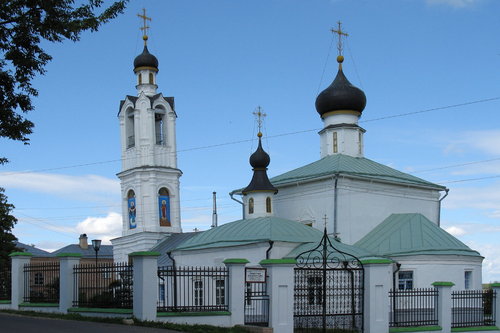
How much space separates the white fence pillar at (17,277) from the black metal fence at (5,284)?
61 centimetres

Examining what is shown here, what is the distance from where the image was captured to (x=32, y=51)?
12906mm

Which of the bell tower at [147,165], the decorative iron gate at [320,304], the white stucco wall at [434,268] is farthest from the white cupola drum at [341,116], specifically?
the decorative iron gate at [320,304]

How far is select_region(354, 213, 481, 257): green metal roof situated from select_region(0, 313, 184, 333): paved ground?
43.0 feet

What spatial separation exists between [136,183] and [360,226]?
1697 cm

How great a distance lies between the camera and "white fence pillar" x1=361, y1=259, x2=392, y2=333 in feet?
56.2

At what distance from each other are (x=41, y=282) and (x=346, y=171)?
13215mm

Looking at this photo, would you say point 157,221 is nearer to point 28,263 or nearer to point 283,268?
point 28,263

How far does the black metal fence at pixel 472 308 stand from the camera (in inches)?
775

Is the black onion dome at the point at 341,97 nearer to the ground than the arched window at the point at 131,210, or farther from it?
farther from it

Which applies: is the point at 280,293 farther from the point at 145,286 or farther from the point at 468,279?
the point at 468,279

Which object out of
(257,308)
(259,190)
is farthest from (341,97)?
(257,308)

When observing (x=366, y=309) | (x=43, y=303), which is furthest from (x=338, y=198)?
(x=43, y=303)

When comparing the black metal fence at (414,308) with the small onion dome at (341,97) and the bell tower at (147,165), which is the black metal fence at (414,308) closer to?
the small onion dome at (341,97)

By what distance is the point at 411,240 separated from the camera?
25875 mm
